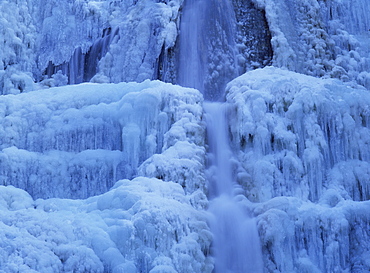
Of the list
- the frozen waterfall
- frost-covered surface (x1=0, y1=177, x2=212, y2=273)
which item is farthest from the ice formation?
the frozen waterfall

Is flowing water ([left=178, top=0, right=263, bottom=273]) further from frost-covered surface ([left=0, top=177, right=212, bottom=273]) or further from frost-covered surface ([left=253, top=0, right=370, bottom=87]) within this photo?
frost-covered surface ([left=253, top=0, right=370, bottom=87])

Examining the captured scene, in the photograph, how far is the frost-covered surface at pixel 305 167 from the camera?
24.0 ft

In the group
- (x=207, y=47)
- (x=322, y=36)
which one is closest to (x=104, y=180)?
(x=207, y=47)

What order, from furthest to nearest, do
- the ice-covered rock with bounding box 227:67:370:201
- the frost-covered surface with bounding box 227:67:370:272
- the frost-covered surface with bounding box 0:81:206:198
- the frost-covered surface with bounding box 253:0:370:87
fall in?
the frost-covered surface with bounding box 253:0:370:87
the frost-covered surface with bounding box 0:81:206:198
the ice-covered rock with bounding box 227:67:370:201
the frost-covered surface with bounding box 227:67:370:272

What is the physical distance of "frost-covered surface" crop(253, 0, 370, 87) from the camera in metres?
11.8

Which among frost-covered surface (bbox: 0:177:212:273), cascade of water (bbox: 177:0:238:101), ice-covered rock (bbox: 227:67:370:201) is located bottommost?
frost-covered surface (bbox: 0:177:212:273)

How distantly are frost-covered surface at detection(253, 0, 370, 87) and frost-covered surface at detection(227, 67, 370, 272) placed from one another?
2.36 meters

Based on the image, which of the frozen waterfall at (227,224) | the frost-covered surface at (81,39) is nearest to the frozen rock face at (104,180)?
the frozen waterfall at (227,224)

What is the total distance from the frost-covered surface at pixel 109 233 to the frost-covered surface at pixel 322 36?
5627mm

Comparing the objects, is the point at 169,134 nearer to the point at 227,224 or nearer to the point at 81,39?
the point at 227,224

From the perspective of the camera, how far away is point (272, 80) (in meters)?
9.36

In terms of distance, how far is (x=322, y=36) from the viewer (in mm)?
12242

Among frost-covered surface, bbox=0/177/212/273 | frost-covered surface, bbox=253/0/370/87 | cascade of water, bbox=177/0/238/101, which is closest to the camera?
frost-covered surface, bbox=0/177/212/273

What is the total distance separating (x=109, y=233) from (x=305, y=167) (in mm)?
3370
